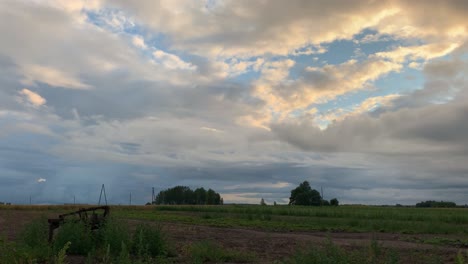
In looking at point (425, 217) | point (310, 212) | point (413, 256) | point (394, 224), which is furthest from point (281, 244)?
point (310, 212)

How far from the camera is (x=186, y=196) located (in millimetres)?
156000

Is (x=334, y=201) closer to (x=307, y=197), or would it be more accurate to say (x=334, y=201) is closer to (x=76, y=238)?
(x=307, y=197)

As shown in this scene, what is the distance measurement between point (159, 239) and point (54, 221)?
3599 millimetres

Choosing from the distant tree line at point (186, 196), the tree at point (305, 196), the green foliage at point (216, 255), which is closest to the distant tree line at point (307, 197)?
the tree at point (305, 196)

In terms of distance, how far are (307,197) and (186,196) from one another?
52190 millimetres

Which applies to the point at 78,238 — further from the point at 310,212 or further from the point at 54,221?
the point at 310,212

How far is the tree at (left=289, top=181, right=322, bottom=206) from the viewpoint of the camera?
118812mm

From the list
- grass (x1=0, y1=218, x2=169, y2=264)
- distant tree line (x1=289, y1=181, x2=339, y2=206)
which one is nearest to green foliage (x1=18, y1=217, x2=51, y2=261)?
grass (x1=0, y1=218, x2=169, y2=264)

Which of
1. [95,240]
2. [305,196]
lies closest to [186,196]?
[305,196]

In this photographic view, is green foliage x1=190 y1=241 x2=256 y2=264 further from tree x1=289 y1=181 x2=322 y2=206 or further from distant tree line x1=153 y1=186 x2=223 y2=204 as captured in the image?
distant tree line x1=153 y1=186 x2=223 y2=204

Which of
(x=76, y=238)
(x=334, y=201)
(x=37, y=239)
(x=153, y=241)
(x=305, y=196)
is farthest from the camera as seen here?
(x=305, y=196)

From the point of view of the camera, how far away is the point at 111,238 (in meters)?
13.0

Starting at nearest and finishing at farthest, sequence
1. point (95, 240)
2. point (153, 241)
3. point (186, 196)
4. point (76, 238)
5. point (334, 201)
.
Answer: point (76, 238) < point (153, 241) < point (95, 240) < point (334, 201) < point (186, 196)

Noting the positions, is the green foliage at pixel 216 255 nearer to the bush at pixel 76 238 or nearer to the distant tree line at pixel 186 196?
the bush at pixel 76 238
